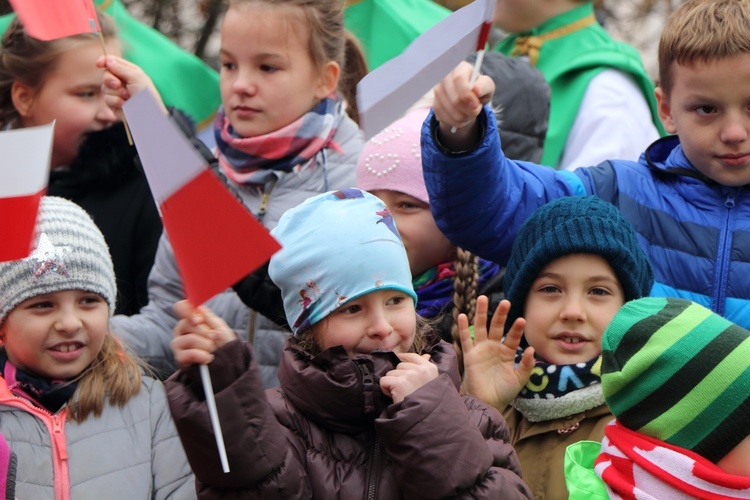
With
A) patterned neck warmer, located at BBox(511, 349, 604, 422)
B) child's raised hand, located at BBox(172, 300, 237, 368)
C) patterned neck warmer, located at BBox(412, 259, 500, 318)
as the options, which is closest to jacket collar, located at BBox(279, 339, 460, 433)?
child's raised hand, located at BBox(172, 300, 237, 368)

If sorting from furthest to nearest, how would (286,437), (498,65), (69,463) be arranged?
(498,65), (69,463), (286,437)

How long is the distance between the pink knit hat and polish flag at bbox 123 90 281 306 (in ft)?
5.36

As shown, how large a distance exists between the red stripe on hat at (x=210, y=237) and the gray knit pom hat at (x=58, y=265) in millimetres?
1051

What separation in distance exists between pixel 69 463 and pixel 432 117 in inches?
53.1

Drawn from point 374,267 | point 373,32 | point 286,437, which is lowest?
point 373,32

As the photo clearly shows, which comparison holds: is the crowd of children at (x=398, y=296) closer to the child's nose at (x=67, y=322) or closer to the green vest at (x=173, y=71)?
the child's nose at (x=67, y=322)

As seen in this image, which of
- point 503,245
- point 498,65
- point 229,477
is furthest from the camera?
point 498,65

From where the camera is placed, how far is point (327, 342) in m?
3.20

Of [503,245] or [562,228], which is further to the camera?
[503,245]

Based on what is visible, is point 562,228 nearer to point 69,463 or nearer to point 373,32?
point 69,463

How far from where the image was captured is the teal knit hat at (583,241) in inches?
138

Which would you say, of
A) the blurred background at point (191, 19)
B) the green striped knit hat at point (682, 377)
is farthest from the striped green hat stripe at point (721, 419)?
the blurred background at point (191, 19)

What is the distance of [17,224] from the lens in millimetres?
2934

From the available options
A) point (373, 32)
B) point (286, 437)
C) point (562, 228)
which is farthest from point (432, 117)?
point (373, 32)
